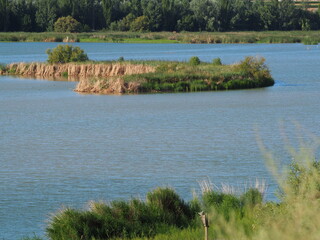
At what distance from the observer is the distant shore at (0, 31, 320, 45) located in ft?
377

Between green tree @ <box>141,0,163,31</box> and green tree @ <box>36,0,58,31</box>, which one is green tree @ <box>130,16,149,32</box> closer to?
green tree @ <box>141,0,163,31</box>

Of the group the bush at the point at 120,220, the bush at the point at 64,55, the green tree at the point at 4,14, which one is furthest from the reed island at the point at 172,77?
the green tree at the point at 4,14

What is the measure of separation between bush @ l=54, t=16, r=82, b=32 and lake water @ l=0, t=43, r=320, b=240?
75265 millimetres

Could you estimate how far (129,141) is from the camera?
27328 mm

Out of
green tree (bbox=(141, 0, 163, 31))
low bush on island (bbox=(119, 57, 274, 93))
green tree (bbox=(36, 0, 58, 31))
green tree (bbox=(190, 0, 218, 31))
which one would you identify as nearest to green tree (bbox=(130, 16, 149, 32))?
green tree (bbox=(141, 0, 163, 31))

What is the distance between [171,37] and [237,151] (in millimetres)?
97170

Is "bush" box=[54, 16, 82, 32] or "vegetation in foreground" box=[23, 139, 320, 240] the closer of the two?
"vegetation in foreground" box=[23, 139, 320, 240]

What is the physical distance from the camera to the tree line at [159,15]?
12606cm

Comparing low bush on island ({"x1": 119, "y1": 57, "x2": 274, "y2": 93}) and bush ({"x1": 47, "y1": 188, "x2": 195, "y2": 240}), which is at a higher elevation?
bush ({"x1": 47, "y1": 188, "x2": 195, "y2": 240})

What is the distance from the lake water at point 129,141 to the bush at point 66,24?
7526 cm

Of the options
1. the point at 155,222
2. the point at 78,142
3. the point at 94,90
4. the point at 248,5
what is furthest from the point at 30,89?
the point at 248,5

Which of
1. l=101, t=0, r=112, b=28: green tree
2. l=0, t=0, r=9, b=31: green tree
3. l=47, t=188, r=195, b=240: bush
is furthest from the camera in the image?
l=101, t=0, r=112, b=28: green tree

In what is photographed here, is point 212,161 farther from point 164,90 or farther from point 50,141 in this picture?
point 164,90

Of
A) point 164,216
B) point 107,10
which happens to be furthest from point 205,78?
point 107,10
